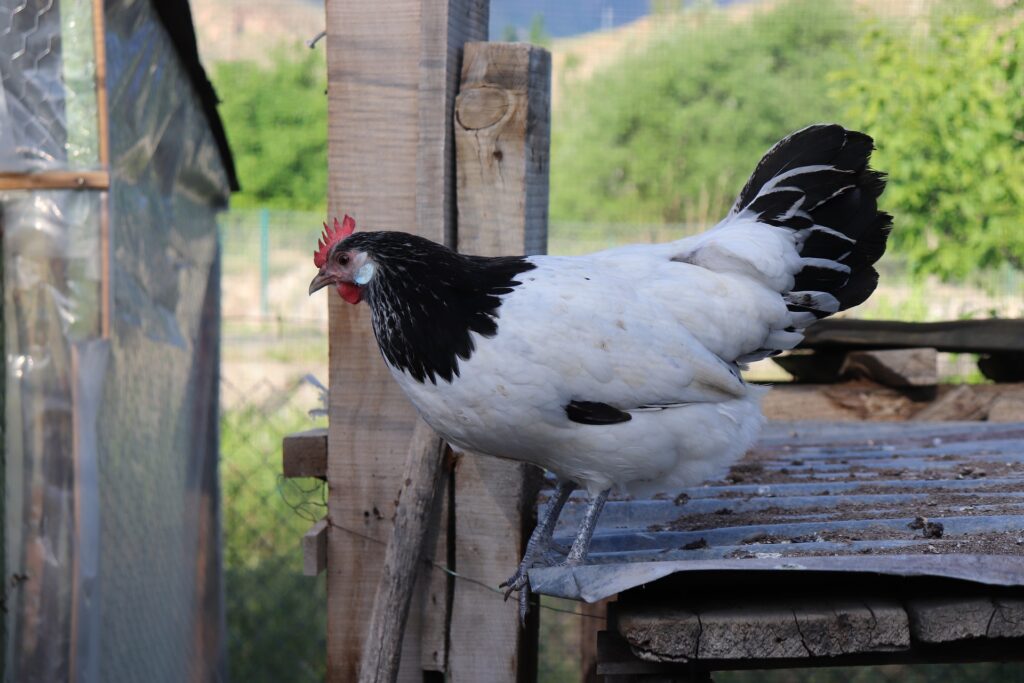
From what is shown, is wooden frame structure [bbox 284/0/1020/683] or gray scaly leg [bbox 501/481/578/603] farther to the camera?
wooden frame structure [bbox 284/0/1020/683]

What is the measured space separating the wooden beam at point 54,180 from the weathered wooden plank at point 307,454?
2.69ft

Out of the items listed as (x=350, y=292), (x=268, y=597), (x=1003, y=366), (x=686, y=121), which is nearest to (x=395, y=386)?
(x=350, y=292)

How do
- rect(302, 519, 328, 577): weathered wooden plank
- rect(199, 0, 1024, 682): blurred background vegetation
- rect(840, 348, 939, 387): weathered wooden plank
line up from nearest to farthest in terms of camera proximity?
1. rect(302, 519, 328, 577): weathered wooden plank
2. rect(840, 348, 939, 387): weathered wooden plank
3. rect(199, 0, 1024, 682): blurred background vegetation

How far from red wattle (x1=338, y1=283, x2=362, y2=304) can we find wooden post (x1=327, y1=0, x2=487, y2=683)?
10.6 inches

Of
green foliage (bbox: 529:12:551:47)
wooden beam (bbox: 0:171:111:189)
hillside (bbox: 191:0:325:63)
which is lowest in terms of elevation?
wooden beam (bbox: 0:171:111:189)

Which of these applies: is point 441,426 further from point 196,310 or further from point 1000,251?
point 1000,251

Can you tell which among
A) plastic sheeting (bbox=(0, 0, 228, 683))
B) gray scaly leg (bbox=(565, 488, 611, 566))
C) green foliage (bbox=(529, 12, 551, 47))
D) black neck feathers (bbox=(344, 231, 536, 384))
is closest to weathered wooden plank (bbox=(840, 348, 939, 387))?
gray scaly leg (bbox=(565, 488, 611, 566))

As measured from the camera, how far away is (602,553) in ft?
7.75

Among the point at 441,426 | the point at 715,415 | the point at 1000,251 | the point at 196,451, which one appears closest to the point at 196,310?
the point at 196,451

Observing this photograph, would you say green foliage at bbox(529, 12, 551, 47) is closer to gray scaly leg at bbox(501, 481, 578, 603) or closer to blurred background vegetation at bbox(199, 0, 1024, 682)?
blurred background vegetation at bbox(199, 0, 1024, 682)

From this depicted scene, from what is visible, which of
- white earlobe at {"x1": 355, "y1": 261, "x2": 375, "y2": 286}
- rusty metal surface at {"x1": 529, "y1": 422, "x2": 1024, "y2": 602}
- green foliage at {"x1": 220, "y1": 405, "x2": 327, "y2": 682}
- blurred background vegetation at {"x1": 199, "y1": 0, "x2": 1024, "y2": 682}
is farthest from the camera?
blurred background vegetation at {"x1": 199, "y1": 0, "x2": 1024, "y2": 682}

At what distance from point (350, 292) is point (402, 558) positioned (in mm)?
635

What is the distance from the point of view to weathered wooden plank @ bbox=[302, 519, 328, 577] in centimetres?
261

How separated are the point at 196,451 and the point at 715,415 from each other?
2.19 meters
